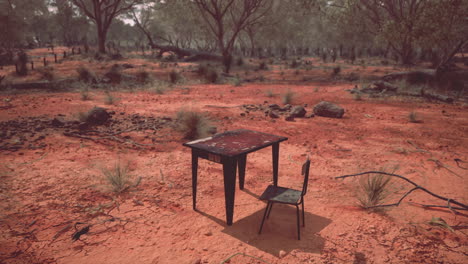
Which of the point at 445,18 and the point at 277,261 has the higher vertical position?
the point at 445,18

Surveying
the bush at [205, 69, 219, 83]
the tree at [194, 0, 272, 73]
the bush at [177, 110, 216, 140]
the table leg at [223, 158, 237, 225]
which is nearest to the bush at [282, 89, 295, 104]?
the bush at [177, 110, 216, 140]

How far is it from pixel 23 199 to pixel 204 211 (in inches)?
93.6

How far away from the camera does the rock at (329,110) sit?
8477 millimetres

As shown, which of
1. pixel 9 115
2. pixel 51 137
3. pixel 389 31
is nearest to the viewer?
pixel 51 137

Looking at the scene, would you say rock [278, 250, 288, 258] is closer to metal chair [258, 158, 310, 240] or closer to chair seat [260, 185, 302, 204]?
metal chair [258, 158, 310, 240]

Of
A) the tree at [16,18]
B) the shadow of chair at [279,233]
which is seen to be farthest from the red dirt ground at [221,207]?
the tree at [16,18]

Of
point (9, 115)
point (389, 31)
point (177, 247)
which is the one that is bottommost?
point (177, 247)

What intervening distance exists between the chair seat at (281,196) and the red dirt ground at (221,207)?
382 mm

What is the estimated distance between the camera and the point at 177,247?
2908 millimetres

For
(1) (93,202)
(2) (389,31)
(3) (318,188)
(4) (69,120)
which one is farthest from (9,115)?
(2) (389,31)

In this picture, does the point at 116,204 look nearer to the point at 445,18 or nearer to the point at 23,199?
the point at 23,199

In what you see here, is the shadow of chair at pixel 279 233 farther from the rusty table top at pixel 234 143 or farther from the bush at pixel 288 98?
the bush at pixel 288 98

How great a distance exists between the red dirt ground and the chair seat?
382 mm

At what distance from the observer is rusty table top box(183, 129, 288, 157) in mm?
3152
